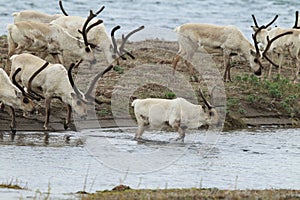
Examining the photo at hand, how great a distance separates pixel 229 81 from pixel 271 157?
4.41 metres

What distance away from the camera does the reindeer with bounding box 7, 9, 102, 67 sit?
15750mm

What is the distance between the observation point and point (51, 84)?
46.5 feet

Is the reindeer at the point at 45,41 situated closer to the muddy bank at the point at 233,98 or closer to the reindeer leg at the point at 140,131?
the muddy bank at the point at 233,98

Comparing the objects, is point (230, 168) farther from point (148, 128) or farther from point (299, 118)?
point (299, 118)

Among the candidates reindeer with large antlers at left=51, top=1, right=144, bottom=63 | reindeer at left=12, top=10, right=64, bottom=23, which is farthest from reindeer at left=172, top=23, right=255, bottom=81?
reindeer at left=12, top=10, right=64, bottom=23

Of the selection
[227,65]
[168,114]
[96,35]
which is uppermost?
[96,35]

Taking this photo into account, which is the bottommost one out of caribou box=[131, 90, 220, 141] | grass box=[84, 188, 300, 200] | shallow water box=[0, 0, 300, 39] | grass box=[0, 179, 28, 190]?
shallow water box=[0, 0, 300, 39]

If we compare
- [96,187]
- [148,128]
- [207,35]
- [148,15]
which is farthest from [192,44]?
[148,15]

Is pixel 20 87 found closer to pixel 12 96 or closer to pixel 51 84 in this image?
pixel 12 96

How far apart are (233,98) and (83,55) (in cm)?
288

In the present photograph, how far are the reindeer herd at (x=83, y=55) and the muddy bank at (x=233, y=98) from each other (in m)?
0.25

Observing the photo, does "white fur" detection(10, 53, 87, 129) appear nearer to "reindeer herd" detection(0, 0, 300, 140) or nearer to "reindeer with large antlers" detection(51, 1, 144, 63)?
"reindeer herd" detection(0, 0, 300, 140)

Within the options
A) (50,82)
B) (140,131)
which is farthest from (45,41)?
(140,131)

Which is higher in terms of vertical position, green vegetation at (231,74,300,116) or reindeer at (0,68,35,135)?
reindeer at (0,68,35,135)
